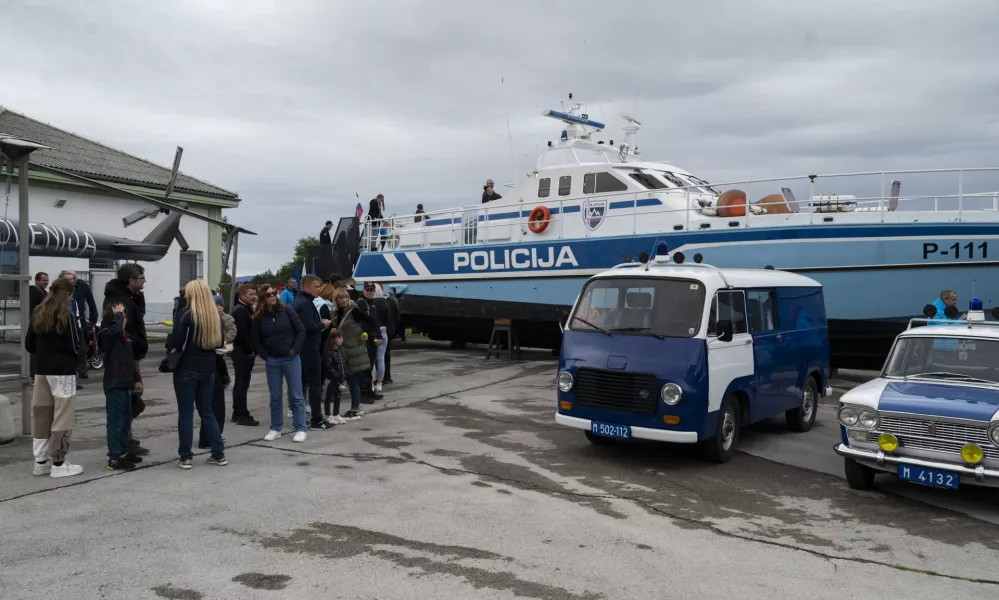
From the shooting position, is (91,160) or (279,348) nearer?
(279,348)

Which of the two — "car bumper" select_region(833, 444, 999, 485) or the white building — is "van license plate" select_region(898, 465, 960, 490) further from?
the white building

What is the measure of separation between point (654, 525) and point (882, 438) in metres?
2.14

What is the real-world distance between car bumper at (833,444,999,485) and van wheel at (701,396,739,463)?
124cm

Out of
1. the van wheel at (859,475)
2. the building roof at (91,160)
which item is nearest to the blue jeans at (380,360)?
the van wheel at (859,475)

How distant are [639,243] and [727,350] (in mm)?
7197

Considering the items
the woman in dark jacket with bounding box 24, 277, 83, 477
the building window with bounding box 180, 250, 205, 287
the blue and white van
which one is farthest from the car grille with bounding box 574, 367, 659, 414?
the building window with bounding box 180, 250, 205, 287

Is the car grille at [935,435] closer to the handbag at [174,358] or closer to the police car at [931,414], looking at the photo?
the police car at [931,414]

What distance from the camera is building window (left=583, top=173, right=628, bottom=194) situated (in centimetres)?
1562

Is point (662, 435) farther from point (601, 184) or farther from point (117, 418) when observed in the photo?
point (601, 184)

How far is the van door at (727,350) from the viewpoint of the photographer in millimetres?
7344

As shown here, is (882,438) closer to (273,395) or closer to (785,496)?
(785,496)

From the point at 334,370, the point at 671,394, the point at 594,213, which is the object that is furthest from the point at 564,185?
the point at 671,394

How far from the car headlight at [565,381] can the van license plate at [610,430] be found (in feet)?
1.48

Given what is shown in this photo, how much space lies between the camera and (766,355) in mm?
8383
